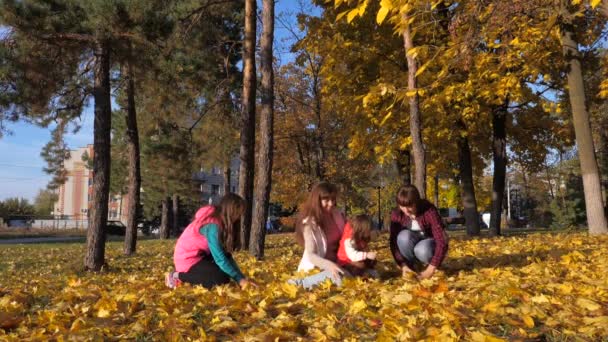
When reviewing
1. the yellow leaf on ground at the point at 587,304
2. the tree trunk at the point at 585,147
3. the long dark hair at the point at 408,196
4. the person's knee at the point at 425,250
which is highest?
the tree trunk at the point at 585,147

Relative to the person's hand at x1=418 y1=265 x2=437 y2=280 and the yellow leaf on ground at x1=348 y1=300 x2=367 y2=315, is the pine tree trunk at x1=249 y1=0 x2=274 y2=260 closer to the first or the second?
the person's hand at x1=418 y1=265 x2=437 y2=280

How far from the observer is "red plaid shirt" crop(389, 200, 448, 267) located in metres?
5.41

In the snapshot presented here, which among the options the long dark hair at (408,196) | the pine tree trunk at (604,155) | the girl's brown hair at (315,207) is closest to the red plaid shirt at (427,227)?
the long dark hair at (408,196)

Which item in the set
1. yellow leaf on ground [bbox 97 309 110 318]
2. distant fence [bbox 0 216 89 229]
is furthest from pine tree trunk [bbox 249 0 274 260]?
distant fence [bbox 0 216 89 229]

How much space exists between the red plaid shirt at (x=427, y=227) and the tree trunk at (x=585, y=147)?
752cm

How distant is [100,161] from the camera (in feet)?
31.4

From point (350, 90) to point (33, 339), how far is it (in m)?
12.8

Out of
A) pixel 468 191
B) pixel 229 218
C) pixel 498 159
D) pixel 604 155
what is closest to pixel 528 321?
pixel 229 218

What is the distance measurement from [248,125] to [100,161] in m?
3.51

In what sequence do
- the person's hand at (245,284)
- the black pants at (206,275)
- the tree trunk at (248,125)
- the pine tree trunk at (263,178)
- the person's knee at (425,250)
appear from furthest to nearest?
the tree trunk at (248,125), the pine tree trunk at (263,178), the person's knee at (425,250), the black pants at (206,275), the person's hand at (245,284)

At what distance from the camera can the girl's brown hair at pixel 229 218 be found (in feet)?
16.5

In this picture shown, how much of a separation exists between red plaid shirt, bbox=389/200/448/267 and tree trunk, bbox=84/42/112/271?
5.64 m

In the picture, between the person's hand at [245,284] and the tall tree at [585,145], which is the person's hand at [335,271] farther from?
the tall tree at [585,145]

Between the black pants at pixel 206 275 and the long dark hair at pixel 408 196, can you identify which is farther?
the long dark hair at pixel 408 196
